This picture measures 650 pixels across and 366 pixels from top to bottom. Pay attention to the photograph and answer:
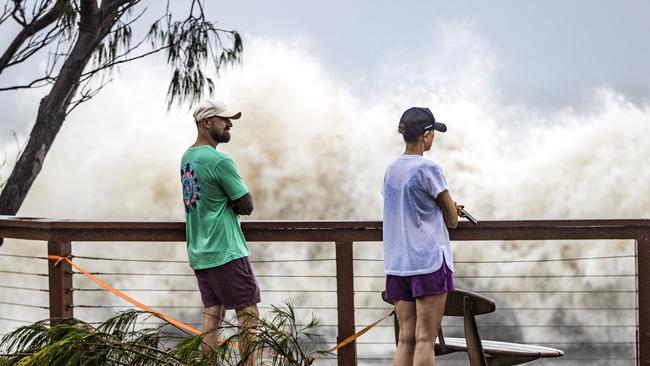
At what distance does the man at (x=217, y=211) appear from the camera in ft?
13.3

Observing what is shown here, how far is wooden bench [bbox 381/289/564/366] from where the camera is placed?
3.57 meters

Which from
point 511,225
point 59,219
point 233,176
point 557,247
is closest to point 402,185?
point 233,176

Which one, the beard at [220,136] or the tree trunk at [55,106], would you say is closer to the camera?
the beard at [220,136]

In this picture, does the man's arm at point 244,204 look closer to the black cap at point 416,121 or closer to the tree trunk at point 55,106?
the black cap at point 416,121

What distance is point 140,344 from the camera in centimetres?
310

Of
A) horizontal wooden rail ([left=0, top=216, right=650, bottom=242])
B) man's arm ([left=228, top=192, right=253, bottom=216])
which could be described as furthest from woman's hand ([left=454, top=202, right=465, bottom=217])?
man's arm ([left=228, top=192, right=253, bottom=216])

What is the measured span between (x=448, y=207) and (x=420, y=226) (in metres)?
0.12

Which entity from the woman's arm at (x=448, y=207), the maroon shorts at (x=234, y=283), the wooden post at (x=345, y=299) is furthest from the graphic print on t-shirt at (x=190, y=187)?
the woman's arm at (x=448, y=207)

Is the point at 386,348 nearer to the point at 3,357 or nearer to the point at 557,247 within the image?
the point at 557,247

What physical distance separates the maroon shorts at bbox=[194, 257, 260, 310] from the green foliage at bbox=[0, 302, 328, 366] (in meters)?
0.73

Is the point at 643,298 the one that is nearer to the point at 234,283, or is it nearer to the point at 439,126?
the point at 439,126

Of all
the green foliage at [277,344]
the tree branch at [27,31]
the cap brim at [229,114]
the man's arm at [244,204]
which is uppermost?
the tree branch at [27,31]

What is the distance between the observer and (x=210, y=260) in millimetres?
4160

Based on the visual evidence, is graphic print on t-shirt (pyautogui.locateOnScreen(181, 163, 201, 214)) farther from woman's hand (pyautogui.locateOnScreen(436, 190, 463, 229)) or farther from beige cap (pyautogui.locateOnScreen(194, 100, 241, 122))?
woman's hand (pyautogui.locateOnScreen(436, 190, 463, 229))
